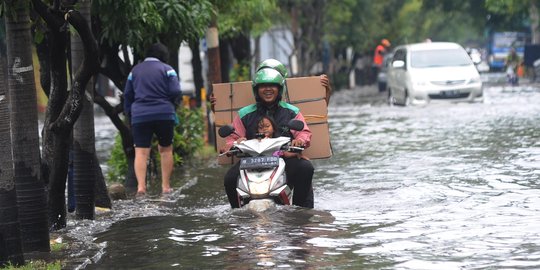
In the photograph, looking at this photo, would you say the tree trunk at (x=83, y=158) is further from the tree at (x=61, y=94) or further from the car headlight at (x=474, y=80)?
the car headlight at (x=474, y=80)

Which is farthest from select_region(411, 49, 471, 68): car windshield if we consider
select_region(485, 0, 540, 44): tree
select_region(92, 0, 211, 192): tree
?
select_region(92, 0, 211, 192): tree

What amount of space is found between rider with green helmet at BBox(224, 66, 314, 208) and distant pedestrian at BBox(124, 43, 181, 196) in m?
2.26

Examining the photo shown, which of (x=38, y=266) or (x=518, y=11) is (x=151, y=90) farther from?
(x=518, y=11)

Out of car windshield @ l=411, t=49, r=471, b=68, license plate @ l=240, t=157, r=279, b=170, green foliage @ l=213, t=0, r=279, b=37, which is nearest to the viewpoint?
license plate @ l=240, t=157, r=279, b=170

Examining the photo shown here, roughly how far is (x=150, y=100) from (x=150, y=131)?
44 cm

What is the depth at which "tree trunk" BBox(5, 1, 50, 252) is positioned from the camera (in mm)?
9586

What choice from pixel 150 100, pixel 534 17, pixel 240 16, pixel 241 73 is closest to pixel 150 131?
pixel 150 100

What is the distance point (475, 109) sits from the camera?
92.3 feet

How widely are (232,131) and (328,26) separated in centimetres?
3985

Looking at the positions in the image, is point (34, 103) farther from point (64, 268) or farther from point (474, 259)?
point (474, 259)

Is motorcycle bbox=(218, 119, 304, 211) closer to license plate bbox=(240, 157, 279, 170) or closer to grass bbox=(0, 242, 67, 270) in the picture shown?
license plate bbox=(240, 157, 279, 170)

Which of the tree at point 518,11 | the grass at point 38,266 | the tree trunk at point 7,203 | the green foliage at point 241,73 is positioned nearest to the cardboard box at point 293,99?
the grass at point 38,266

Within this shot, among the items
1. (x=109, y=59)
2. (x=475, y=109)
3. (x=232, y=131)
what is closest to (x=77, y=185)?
(x=232, y=131)

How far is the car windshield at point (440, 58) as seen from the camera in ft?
101
